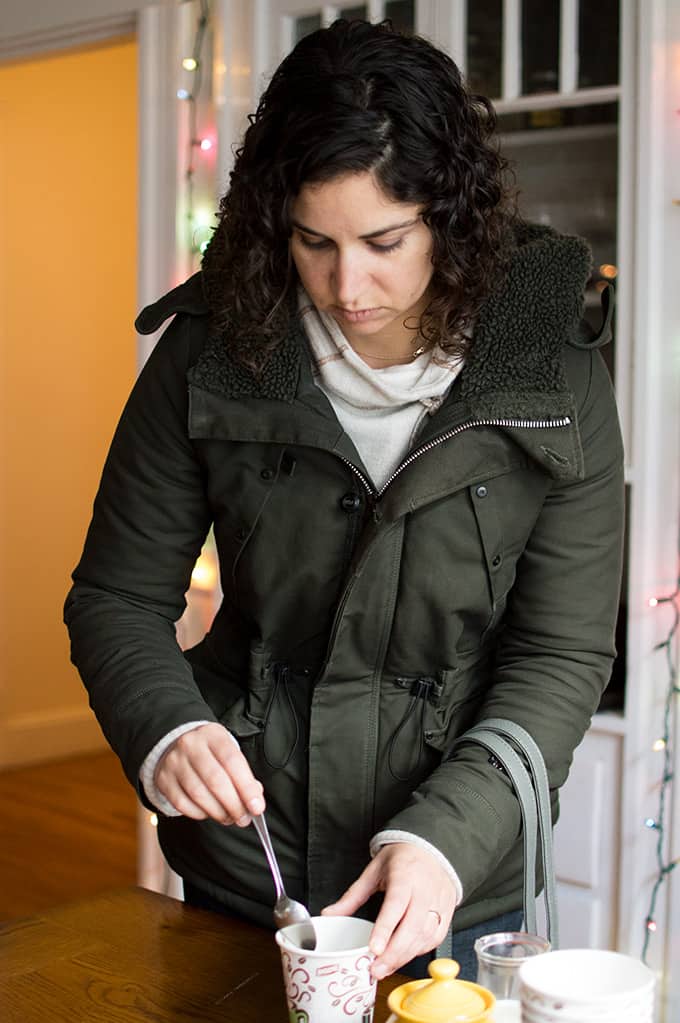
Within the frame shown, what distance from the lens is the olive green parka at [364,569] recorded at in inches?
54.5

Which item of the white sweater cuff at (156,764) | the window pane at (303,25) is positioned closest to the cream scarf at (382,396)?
the white sweater cuff at (156,764)

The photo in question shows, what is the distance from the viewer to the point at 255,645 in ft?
4.77

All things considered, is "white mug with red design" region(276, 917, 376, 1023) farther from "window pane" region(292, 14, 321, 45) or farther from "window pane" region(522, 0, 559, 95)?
"window pane" region(292, 14, 321, 45)

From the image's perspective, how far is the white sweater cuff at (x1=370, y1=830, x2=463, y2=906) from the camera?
118 centimetres

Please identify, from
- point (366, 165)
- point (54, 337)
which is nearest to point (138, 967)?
point (366, 165)

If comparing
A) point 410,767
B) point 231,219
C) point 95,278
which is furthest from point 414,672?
point 95,278

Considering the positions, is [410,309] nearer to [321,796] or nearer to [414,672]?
[414,672]

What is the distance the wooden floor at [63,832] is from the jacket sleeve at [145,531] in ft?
6.29

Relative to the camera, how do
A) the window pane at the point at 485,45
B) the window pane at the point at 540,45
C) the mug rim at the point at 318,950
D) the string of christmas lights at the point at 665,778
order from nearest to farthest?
the mug rim at the point at 318,950 → the string of christmas lights at the point at 665,778 → the window pane at the point at 540,45 → the window pane at the point at 485,45

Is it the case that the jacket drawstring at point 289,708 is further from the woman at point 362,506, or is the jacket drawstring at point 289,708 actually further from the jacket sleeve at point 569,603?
the jacket sleeve at point 569,603

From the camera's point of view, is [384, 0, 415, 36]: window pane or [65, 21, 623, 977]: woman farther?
[384, 0, 415, 36]: window pane

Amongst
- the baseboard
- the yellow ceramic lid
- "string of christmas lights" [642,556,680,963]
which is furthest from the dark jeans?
the baseboard

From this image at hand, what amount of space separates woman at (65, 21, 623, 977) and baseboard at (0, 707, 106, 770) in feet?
11.9

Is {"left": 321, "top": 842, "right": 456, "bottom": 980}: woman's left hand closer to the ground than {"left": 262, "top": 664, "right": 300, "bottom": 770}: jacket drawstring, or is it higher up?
closer to the ground
